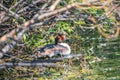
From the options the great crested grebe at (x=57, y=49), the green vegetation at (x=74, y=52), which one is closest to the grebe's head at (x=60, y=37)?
the great crested grebe at (x=57, y=49)

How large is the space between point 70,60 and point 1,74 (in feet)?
5.29

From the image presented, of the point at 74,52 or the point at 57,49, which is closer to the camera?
the point at 74,52

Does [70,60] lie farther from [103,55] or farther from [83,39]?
[83,39]

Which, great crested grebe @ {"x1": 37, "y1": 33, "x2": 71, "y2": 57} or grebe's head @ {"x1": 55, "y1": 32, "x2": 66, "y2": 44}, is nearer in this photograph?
great crested grebe @ {"x1": 37, "y1": 33, "x2": 71, "y2": 57}

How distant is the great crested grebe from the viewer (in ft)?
35.6

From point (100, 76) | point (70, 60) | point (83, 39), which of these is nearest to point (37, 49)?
point (70, 60)

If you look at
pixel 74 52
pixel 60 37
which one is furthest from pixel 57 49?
pixel 74 52

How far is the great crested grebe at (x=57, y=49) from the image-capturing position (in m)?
10.9

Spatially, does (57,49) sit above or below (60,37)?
below

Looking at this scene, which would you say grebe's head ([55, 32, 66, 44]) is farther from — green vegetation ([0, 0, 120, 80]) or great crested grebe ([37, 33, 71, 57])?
green vegetation ([0, 0, 120, 80])

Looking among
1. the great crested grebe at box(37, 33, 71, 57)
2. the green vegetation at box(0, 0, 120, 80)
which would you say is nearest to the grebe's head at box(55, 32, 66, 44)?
the great crested grebe at box(37, 33, 71, 57)

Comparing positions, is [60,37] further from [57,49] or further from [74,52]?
[74,52]

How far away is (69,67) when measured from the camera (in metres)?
9.77

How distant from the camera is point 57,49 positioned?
11.7 m
